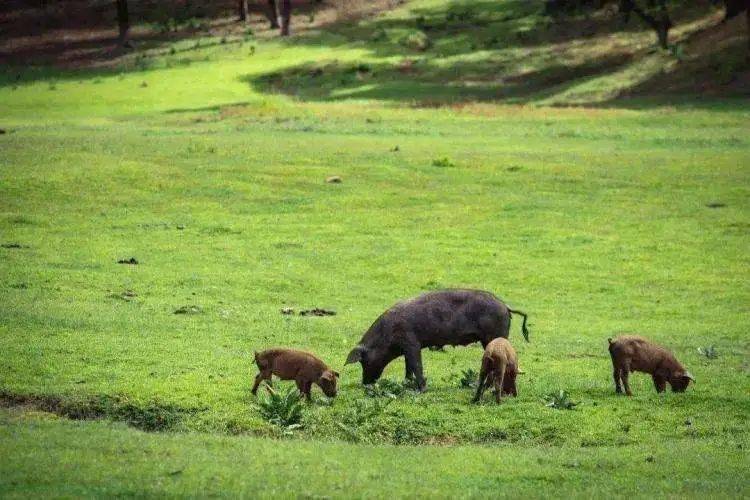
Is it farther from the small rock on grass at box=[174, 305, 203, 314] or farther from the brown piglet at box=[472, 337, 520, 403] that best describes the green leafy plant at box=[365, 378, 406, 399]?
the small rock on grass at box=[174, 305, 203, 314]

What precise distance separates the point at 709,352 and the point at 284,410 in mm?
9671

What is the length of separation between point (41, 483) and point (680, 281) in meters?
20.9

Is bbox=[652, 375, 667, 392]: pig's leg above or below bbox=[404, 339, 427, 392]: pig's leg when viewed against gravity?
below

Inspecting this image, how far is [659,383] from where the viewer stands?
1986cm

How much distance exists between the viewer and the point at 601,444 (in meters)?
17.3

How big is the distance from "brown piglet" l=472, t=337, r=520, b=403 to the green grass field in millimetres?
483

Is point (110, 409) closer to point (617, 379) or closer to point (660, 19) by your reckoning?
point (617, 379)

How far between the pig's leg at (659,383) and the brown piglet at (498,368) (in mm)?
2317

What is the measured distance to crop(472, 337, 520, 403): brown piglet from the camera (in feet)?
60.7

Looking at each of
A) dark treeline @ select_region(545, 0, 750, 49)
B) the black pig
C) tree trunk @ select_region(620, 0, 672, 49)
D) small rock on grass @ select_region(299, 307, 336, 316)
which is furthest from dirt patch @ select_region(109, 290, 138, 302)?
tree trunk @ select_region(620, 0, 672, 49)

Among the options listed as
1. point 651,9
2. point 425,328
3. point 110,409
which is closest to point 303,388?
point 425,328

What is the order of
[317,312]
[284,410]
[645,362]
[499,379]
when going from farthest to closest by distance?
[317,312], [645,362], [499,379], [284,410]

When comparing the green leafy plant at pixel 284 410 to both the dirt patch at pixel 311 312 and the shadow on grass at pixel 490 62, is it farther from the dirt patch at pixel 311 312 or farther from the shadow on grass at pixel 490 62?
the shadow on grass at pixel 490 62

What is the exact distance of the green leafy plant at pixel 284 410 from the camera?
57.1 ft
